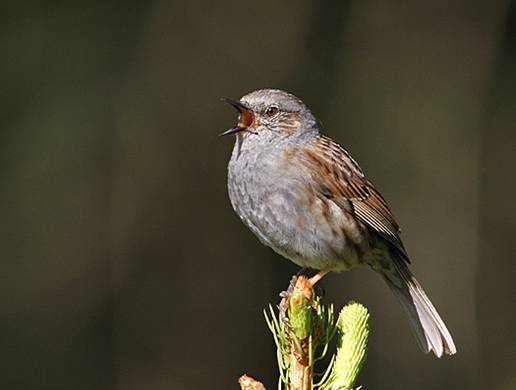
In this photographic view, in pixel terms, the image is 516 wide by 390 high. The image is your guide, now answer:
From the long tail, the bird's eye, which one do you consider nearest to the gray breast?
the bird's eye

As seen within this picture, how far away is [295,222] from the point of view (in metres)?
4.13

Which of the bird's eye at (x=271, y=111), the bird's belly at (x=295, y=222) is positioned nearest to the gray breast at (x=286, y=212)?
the bird's belly at (x=295, y=222)

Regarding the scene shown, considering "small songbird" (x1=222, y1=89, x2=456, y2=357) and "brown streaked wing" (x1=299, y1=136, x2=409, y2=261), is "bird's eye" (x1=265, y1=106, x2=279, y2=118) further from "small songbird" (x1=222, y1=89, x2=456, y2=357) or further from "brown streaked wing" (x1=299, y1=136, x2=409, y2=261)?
"brown streaked wing" (x1=299, y1=136, x2=409, y2=261)

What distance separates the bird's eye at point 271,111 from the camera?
4363 mm

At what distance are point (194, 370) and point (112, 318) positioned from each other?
674 mm

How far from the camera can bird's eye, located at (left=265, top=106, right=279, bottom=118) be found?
172 inches

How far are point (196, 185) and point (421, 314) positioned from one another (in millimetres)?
2838

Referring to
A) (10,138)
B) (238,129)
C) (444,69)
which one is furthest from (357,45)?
(238,129)

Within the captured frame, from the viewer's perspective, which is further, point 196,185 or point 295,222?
point 196,185

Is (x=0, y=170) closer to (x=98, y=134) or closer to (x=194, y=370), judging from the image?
(x=98, y=134)

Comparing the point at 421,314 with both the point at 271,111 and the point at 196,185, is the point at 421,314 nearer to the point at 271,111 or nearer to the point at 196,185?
the point at 271,111

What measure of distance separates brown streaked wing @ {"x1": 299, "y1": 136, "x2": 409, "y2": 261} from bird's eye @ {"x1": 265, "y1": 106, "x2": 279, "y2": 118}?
20 cm

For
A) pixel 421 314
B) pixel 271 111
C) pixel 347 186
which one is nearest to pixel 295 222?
pixel 347 186

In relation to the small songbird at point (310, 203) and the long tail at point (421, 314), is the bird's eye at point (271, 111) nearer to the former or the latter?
the small songbird at point (310, 203)
